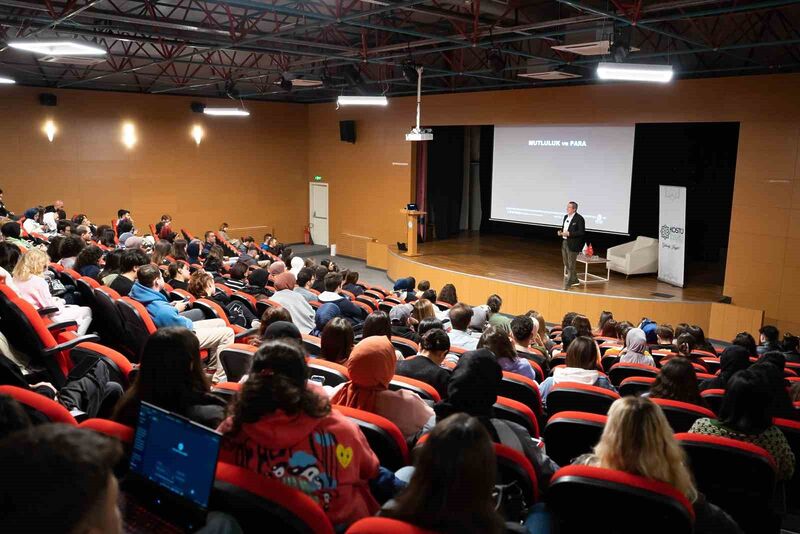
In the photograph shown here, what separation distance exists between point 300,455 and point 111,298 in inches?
119

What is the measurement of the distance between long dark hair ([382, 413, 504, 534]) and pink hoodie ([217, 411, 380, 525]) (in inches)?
19.3

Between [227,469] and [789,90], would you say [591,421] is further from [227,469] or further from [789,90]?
[789,90]

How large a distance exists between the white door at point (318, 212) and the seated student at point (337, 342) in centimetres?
1534

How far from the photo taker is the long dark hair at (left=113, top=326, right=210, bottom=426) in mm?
2236

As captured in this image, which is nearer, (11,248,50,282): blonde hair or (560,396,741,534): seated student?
(560,396,741,534): seated student

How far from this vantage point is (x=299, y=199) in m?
19.4

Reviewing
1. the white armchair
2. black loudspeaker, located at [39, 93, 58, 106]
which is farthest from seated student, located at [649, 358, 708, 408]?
black loudspeaker, located at [39, 93, 58, 106]

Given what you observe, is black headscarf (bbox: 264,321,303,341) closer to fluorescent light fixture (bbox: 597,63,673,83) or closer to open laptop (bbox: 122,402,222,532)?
open laptop (bbox: 122,402,222,532)

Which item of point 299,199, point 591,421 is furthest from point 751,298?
point 299,199

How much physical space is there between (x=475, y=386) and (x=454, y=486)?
3.44 ft

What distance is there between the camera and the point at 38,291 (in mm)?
4418

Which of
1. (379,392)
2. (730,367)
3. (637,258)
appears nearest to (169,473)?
(379,392)

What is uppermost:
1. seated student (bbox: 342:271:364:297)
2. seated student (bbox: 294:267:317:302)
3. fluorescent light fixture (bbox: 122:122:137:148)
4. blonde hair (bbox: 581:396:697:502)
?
fluorescent light fixture (bbox: 122:122:137:148)

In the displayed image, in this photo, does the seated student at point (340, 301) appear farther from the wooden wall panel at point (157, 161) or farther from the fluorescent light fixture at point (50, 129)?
the fluorescent light fixture at point (50, 129)
